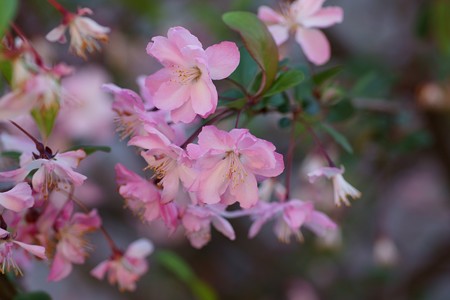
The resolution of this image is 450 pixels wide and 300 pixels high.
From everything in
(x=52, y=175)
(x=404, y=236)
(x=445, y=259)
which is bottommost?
(x=404, y=236)

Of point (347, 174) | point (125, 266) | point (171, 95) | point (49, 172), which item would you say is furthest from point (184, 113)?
point (347, 174)

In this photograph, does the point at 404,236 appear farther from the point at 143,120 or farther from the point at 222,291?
the point at 143,120

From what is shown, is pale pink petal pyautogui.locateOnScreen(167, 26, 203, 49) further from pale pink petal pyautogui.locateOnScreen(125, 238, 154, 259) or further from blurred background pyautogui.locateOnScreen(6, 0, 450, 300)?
blurred background pyautogui.locateOnScreen(6, 0, 450, 300)

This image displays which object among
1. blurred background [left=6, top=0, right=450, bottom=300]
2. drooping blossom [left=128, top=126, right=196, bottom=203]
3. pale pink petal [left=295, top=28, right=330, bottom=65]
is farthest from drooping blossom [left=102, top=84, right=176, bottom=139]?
blurred background [left=6, top=0, right=450, bottom=300]

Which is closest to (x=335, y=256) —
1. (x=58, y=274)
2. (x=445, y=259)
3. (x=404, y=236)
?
(x=445, y=259)

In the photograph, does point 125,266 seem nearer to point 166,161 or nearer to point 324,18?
point 166,161
